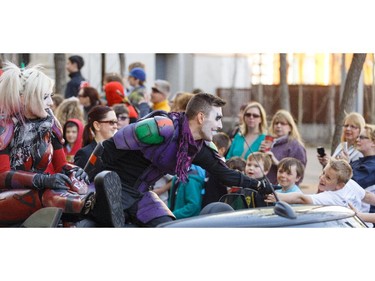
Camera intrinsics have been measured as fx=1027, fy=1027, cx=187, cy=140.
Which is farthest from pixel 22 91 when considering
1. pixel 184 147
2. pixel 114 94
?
pixel 114 94

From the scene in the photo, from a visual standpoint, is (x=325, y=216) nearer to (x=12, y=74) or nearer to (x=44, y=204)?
(x=44, y=204)

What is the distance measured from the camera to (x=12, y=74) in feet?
24.7

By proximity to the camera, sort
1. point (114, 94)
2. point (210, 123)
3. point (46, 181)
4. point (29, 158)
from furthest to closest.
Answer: point (114, 94) < point (210, 123) < point (29, 158) < point (46, 181)

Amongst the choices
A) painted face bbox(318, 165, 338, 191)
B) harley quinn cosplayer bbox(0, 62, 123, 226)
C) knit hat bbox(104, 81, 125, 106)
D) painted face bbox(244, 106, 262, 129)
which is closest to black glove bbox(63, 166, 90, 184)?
harley quinn cosplayer bbox(0, 62, 123, 226)

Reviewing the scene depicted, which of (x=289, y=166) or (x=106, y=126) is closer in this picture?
(x=289, y=166)

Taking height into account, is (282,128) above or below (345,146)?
above

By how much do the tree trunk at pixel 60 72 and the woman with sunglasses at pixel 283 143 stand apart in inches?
261

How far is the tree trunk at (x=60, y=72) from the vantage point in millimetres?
17375

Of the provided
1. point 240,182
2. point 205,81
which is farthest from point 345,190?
point 205,81

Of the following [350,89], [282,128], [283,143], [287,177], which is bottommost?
[287,177]

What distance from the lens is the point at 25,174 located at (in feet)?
24.2

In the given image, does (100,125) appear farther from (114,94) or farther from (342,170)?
(114,94)

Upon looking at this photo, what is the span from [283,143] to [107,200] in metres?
4.50

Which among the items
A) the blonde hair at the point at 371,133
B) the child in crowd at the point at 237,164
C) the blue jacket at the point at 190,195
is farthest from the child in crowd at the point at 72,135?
the blonde hair at the point at 371,133
